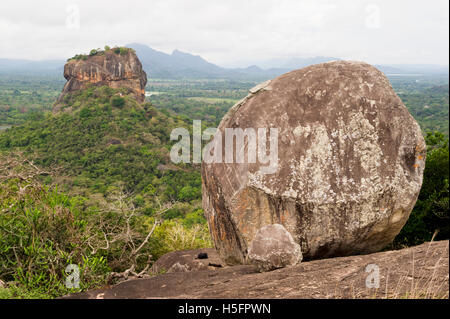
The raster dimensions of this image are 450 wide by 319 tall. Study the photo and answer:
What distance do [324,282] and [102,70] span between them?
200 feet

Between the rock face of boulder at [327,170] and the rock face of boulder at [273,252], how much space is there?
0.72m

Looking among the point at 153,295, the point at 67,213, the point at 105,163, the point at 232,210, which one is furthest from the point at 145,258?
the point at 105,163

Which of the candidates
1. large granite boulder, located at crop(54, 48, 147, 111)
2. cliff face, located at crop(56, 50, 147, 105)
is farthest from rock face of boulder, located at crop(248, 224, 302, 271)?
cliff face, located at crop(56, 50, 147, 105)

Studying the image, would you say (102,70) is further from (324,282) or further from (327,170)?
(324,282)

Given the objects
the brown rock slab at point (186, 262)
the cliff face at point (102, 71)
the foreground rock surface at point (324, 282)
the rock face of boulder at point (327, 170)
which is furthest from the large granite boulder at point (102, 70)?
the foreground rock surface at point (324, 282)

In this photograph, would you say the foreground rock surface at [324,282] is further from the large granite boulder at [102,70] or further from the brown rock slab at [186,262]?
the large granite boulder at [102,70]

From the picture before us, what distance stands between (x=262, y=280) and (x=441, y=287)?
2271 millimetres

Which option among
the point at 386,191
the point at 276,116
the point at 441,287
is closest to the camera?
the point at 441,287

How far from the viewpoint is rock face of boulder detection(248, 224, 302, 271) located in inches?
214

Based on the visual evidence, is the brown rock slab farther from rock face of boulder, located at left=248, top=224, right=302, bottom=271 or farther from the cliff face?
the cliff face

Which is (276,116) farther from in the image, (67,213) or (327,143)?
(67,213)

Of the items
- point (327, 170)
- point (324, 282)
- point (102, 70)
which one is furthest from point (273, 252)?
point (102, 70)

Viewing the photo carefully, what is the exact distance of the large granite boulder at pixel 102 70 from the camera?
5725 cm

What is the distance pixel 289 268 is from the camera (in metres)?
5.30
